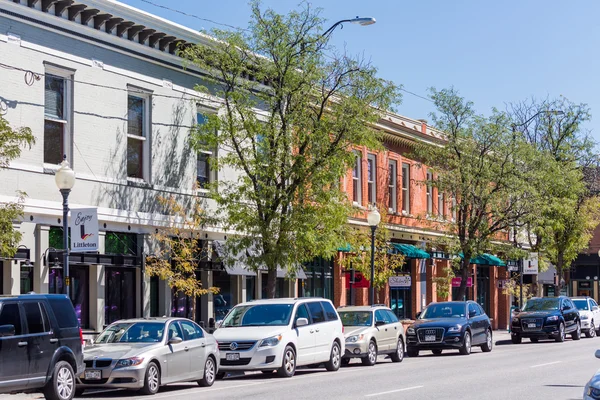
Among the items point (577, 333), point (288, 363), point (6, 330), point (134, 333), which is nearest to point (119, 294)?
point (288, 363)

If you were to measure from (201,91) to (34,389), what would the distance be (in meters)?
14.5

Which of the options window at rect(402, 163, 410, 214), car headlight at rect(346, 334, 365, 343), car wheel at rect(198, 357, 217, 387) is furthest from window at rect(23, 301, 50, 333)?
window at rect(402, 163, 410, 214)

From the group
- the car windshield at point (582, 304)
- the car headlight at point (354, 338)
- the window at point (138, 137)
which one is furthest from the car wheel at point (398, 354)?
the car windshield at point (582, 304)

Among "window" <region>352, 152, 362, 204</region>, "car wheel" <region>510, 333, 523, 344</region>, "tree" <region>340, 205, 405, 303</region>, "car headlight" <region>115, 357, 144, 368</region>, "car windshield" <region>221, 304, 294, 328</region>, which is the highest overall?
"window" <region>352, 152, 362, 204</region>

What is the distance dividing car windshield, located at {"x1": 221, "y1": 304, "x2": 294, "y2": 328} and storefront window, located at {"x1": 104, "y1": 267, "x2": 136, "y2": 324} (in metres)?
5.92

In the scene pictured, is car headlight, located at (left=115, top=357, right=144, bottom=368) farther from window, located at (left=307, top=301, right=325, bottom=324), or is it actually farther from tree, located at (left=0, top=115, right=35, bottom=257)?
window, located at (left=307, top=301, right=325, bottom=324)

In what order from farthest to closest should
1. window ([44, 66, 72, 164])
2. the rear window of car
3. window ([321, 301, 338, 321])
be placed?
window ([44, 66, 72, 164]) < window ([321, 301, 338, 321]) < the rear window of car

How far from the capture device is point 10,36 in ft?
80.8

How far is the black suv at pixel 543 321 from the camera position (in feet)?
124

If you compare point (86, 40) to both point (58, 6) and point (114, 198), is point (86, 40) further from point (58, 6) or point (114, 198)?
point (114, 198)

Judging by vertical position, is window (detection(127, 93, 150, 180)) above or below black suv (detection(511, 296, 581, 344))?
above

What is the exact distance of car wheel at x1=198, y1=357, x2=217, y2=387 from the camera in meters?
20.2

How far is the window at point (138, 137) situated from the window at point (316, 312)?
26.3 feet

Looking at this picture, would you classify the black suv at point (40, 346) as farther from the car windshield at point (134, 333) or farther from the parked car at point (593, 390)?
the parked car at point (593, 390)
